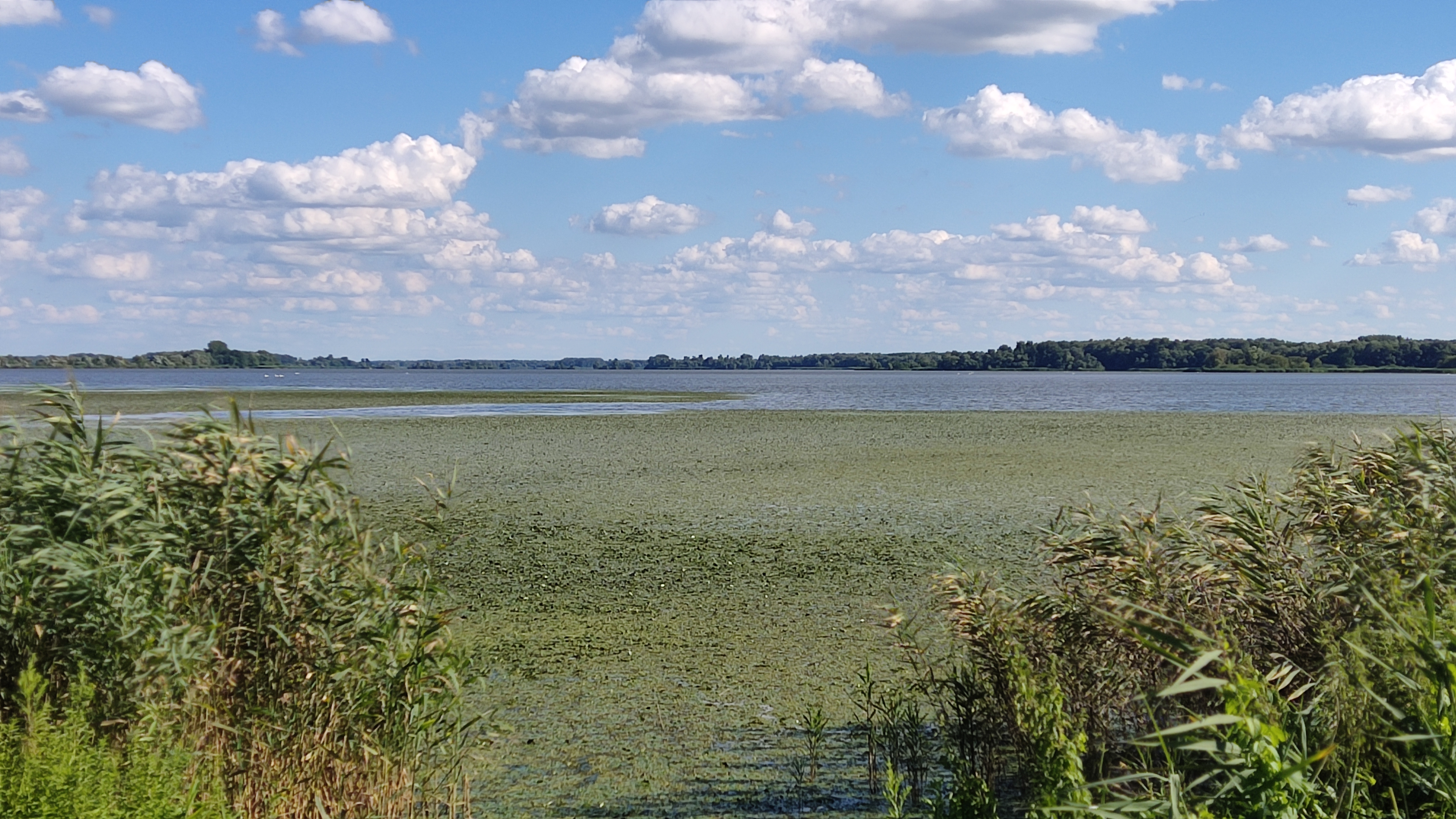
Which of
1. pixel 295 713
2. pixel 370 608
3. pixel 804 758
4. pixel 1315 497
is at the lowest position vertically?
pixel 804 758

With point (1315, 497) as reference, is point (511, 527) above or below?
below

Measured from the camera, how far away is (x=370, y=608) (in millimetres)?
5332

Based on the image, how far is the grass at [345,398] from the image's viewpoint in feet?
136

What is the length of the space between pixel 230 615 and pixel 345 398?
49680mm

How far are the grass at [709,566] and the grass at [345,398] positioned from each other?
17.1 meters

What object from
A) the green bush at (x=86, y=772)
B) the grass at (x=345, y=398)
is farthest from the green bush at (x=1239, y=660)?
the grass at (x=345, y=398)

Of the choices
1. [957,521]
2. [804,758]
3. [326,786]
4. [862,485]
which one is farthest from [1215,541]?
[862,485]

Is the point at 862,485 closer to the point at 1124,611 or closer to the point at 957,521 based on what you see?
the point at 957,521

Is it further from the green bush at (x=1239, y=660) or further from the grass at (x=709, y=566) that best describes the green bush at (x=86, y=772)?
the green bush at (x=1239, y=660)

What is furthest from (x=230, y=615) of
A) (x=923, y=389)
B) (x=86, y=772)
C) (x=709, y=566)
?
(x=923, y=389)

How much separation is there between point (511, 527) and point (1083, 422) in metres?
23.0

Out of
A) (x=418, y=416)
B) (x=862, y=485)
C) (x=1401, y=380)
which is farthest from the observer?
(x=1401, y=380)

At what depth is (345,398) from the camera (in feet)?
173

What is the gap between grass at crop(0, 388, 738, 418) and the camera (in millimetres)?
41406
